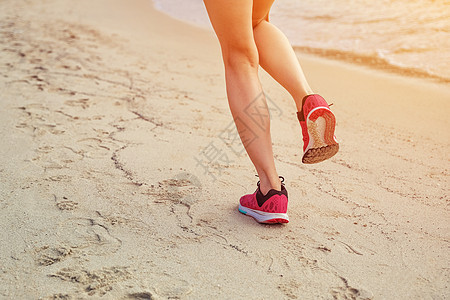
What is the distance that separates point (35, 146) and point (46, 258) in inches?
43.7

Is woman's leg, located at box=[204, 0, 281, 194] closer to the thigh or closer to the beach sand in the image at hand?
the thigh

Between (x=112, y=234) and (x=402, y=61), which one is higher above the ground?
(x=402, y=61)

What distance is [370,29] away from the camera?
6.43 m

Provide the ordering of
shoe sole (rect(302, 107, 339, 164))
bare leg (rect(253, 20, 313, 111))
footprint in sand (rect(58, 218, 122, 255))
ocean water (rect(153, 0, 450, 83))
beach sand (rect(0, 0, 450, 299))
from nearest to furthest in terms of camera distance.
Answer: beach sand (rect(0, 0, 450, 299))
footprint in sand (rect(58, 218, 122, 255))
shoe sole (rect(302, 107, 339, 164))
bare leg (rect(253, 20, 313, 111))
ocean water (rect(153, 0, 450, 83))

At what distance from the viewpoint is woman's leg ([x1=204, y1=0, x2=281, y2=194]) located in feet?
6.24

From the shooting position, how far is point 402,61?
16.6ft

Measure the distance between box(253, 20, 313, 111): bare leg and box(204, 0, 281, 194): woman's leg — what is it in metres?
0.12

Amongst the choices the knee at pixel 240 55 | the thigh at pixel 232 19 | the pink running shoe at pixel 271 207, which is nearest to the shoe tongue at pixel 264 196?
the pink running shoe at pixel 271 207

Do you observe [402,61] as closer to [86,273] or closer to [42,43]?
[42,43]

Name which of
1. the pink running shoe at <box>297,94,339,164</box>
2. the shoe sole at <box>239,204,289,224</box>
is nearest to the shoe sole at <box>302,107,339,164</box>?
the pink running shoe at <box>297,94,339,164</box>

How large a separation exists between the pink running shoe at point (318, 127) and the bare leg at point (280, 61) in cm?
7

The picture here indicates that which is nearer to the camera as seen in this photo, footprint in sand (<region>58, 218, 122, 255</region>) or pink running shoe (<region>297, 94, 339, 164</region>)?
footprint in sand (<region>58, 218, 122, 255</region>)

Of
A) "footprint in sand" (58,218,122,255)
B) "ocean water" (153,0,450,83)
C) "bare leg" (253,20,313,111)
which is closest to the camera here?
"footprint in sand" (58,218,122,255)

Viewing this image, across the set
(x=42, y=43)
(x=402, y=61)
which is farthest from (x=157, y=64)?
(x=402, y=61)
